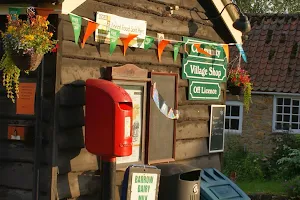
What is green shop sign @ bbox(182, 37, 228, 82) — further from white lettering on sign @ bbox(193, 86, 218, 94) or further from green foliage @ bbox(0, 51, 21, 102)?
green foliage @ bbox(0, 51, 21, 102)

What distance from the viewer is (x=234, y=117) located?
1983 cm

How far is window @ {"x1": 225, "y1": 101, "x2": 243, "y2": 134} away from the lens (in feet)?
64.5

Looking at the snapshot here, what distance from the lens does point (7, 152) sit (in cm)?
707

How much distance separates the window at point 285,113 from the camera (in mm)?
19234

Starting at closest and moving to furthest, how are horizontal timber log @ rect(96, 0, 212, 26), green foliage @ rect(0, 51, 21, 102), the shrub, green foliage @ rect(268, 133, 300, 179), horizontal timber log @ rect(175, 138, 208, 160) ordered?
1. green foliage @ rect(0, 51, 21, 102)
2. horizontal timber log @ rect(96, 0, 212, 26)
3. horizontal timber log @ rect(175, 138, 208, 160)
4. green foliage @ rect(268, 133, 300, 179)
5. the shrub

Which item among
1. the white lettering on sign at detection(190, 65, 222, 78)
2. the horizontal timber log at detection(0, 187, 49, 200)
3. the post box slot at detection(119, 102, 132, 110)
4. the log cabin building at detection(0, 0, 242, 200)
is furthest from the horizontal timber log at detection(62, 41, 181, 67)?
the horizontal timber log at detection(0, 187, 49, 200)

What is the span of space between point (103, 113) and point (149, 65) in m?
1.90

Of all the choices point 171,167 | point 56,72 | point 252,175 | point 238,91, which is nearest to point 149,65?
point 171,167

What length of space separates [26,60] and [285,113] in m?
14.1

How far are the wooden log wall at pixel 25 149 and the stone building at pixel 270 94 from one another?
1280cm

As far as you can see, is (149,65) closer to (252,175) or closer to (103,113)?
(103,113)

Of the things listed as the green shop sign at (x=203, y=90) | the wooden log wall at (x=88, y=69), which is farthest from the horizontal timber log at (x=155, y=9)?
the green shop sign at (x=203, y=90)

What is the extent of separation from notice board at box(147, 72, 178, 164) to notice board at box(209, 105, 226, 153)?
139 centimetres

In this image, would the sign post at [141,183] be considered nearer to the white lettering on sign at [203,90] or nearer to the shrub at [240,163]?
the white lettering on sign at [203,90]
